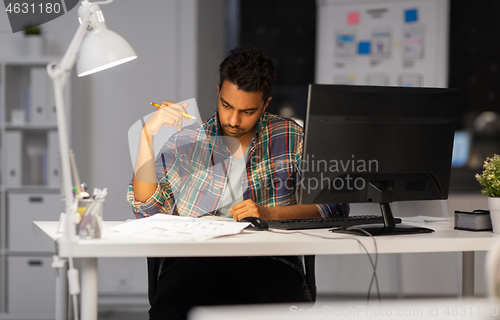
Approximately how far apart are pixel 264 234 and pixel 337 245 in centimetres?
21

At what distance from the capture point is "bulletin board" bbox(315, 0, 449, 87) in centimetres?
337

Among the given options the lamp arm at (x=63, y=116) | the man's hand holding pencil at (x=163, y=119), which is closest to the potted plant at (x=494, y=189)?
the man's hand holding pencil at (x=163, y=119)

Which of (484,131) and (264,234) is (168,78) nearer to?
(264,234)

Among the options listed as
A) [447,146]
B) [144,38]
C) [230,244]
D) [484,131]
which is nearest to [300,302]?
→ [230,244]

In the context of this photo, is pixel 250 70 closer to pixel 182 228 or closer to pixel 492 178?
pixel 182 228

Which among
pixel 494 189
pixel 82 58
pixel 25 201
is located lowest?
pixel 25 201

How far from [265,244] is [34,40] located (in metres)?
2.40

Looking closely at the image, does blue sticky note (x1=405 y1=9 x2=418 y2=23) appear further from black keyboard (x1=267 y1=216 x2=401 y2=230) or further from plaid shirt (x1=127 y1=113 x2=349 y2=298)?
black keyboard (x1=267 y1=216 x2=401 y2=230)

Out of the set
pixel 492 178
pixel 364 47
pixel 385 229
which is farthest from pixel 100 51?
pixel 364 47

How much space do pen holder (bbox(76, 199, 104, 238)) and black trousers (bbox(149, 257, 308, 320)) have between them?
1.06 feet

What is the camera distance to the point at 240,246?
1.13 metres

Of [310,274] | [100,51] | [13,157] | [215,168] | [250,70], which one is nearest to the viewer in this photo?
[100,51]

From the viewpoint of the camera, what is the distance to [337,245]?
1.18m

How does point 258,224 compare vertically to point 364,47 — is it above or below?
below
